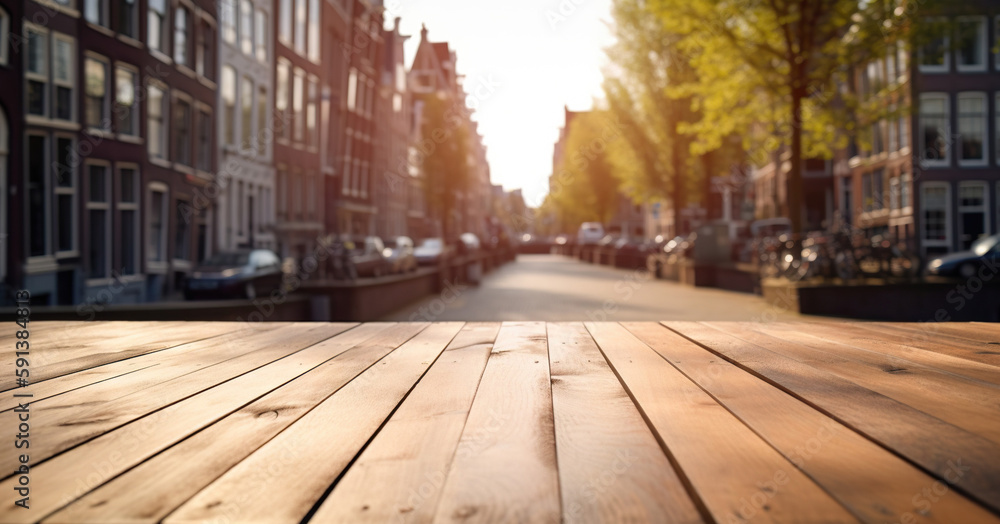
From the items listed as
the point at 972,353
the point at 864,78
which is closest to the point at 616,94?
the point at 864,78

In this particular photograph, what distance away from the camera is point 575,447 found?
6.23ft

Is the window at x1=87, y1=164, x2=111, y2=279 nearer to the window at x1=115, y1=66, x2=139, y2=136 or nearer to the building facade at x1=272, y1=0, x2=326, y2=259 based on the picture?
the window at x1=115, y1=66, x2=139, y2=136

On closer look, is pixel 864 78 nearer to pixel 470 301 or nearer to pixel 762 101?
pixel 762 101

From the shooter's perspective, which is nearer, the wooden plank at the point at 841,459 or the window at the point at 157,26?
the wooden plank at the point at 841,459

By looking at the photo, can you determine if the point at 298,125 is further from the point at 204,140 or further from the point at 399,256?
the point at 399,256

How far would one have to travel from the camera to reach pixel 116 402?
250 cm

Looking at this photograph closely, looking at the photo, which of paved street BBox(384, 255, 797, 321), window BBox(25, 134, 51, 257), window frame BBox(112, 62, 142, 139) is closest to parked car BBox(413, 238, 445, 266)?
paved street BBox(384, 255, 797, 321)

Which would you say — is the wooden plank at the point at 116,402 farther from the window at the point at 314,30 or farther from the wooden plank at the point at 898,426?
the window at the point at 314,30

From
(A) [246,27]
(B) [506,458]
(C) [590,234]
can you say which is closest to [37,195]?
(A) [246,27]

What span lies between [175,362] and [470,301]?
15203 mm

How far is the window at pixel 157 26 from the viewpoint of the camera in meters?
22.5

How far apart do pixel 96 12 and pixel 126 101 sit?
7.30ft

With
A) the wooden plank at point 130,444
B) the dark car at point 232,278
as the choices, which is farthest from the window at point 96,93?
the wooden plank at point 130,444

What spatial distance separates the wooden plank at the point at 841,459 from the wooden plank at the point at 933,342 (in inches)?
44.0
